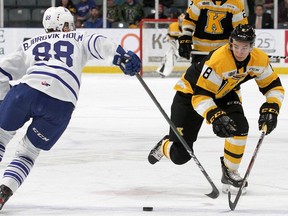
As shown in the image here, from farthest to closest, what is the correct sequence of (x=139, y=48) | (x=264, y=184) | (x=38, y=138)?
1. (x=139, y=48)
2. (x=264, y=184)
3. (x=38, y=138)

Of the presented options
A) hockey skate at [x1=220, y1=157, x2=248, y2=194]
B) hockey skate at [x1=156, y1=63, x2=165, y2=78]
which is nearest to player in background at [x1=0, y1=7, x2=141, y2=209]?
hockey skate at [x1=220, y1=157, x2=248, y2=194]

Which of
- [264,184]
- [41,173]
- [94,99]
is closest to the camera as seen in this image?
[264,184]

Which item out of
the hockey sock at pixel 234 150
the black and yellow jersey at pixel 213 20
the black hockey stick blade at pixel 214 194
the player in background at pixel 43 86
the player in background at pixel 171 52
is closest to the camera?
the player in background at pixel 43 86

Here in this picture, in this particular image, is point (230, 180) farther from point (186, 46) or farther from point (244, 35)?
point (186, 46)

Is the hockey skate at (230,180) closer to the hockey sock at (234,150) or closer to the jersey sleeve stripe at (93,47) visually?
the hockey sock at (234,150)

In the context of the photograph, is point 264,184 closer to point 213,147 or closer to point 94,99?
point 213,147

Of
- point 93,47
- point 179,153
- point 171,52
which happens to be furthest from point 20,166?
point 171,52

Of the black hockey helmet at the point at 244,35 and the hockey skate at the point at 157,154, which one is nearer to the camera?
the black hockey helmet at the point at 244,35

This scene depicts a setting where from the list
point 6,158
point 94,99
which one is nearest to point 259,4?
point 94,99

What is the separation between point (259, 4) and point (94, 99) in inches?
201

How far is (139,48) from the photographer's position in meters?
12.8

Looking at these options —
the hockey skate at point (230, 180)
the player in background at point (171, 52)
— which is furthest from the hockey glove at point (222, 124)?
the player in background at point (171, 52)

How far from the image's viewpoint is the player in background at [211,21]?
544 centimetres

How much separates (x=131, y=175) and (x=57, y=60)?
44.5 inches
